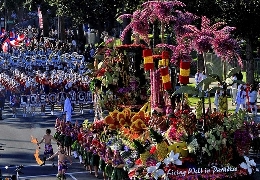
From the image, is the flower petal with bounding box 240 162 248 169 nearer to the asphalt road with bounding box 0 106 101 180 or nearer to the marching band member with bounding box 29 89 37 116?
the asphalt road with bounding box 0 106 101 180

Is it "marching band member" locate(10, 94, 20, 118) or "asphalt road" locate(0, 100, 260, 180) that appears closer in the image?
"asphalt road" locate(0, 100, 260, 180)

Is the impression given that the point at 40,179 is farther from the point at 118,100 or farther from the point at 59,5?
the point at 59,5

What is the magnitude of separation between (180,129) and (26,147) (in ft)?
31.4

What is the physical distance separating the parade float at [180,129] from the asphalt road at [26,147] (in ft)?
6.77

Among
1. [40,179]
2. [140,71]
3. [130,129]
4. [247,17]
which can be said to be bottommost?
[40,179]

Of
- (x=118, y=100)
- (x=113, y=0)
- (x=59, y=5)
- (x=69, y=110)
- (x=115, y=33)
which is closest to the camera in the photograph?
(x=118, y=100)

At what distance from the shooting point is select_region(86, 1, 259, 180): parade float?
19000 millimetres

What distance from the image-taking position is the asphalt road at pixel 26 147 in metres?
23.2

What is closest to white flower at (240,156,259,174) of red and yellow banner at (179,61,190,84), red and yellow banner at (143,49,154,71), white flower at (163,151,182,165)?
white flower at (163,151,182,165)

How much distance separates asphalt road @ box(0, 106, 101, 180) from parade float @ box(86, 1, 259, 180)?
81.2 inches

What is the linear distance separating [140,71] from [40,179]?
719 cm

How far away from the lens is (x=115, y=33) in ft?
241

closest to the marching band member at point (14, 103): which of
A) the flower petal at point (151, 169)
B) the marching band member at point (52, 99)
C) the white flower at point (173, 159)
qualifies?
the marching band member at point (52, 99)

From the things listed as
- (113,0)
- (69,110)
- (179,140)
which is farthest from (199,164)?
(113,0)
